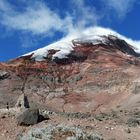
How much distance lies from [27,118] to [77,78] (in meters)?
64.0

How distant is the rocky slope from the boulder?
34.6 meters

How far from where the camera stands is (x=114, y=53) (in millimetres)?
102562

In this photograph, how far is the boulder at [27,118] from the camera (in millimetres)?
21750

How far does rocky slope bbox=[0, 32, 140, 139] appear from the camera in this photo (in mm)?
68250

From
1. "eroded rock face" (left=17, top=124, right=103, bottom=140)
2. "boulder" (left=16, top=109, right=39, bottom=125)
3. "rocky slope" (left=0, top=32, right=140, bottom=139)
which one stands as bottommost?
"eroded rock face" (left=17, top=124, right=103, bottom=140)

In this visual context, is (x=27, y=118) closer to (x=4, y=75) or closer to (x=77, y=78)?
(x=4, y=75)

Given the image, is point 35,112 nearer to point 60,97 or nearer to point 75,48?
point 60,97

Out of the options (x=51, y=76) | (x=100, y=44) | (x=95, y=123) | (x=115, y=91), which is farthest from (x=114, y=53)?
(x=95, y=123)

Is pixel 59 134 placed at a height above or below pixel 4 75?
below

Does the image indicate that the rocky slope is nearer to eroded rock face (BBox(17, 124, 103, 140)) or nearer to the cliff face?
the cliff face

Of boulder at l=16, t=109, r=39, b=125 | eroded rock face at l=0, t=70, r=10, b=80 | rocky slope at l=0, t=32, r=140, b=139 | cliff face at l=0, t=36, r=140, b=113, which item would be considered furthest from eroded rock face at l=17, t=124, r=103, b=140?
eroded rock face at l=0, t=70, r=10, b=80

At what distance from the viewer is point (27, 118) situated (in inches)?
858

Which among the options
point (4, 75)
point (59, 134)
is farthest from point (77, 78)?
point (59, 134)

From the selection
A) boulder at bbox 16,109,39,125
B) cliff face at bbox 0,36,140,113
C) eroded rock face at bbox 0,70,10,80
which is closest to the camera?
boulder at bbox 16,109,39,125
